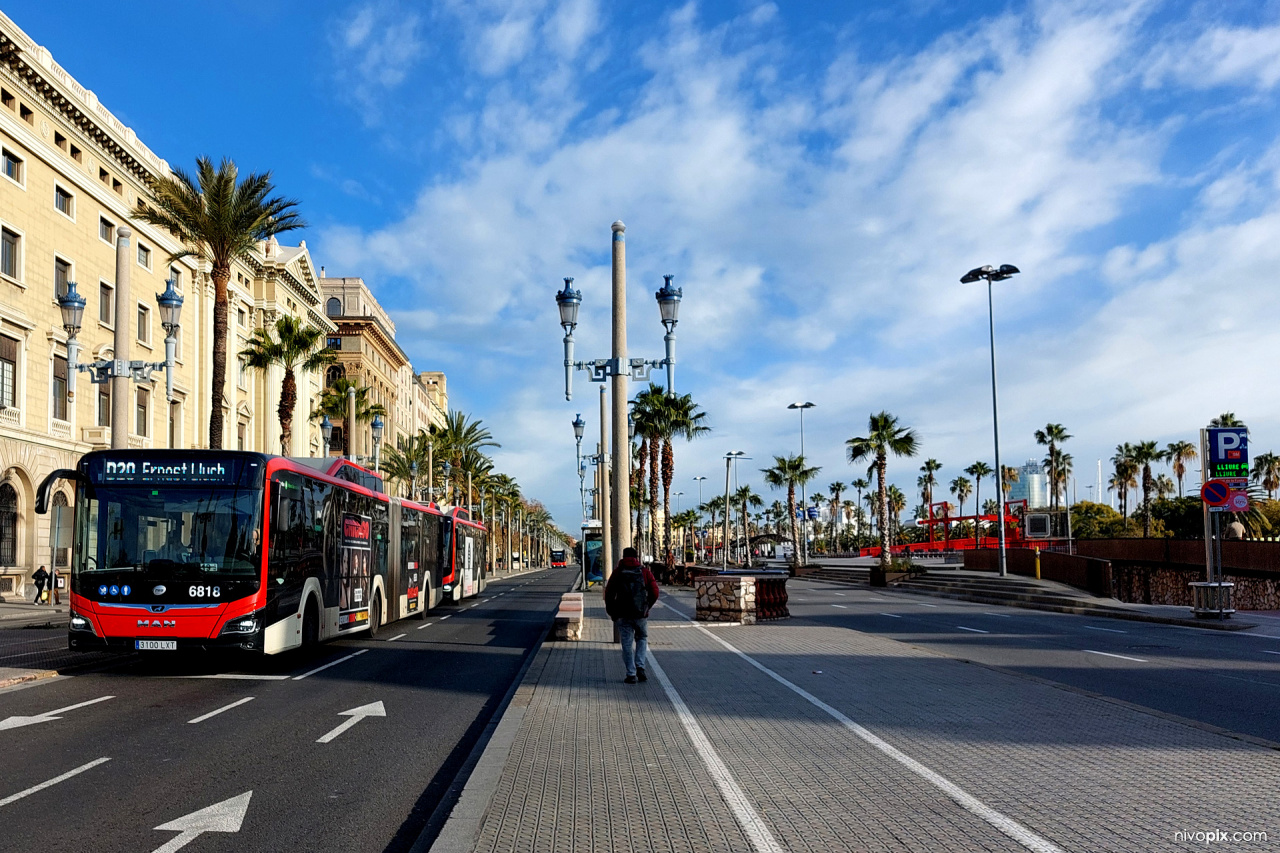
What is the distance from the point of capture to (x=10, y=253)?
39.7 m

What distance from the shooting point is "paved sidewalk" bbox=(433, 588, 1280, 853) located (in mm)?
5895

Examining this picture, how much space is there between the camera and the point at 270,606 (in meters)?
14.3

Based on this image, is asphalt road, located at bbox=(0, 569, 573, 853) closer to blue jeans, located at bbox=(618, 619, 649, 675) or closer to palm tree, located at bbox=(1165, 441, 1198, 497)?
blue jeans, located at bbox=(618, 619, 649, 675)

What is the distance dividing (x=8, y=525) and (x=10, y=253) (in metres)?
10.5

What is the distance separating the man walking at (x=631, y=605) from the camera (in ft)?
41.9

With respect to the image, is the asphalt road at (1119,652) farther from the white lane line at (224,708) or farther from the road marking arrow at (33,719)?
the road marking arrow at (33,719)

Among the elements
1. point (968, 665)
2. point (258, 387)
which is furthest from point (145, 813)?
point (258, 387)

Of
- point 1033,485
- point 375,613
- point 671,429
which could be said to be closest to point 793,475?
point 671,429

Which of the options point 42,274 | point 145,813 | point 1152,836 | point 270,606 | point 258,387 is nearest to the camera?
point 1152,836

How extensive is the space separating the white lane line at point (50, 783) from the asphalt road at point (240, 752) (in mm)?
29

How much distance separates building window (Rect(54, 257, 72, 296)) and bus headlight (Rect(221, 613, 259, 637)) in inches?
1395

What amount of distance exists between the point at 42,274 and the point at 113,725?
1481 inches

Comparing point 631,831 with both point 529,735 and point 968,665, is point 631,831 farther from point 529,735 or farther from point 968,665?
point 968,665

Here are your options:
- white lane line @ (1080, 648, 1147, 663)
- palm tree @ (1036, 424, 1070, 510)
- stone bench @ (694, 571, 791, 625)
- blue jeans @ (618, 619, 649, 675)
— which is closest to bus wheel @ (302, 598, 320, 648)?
blue jeans @ (618, 619, 649, 675)
